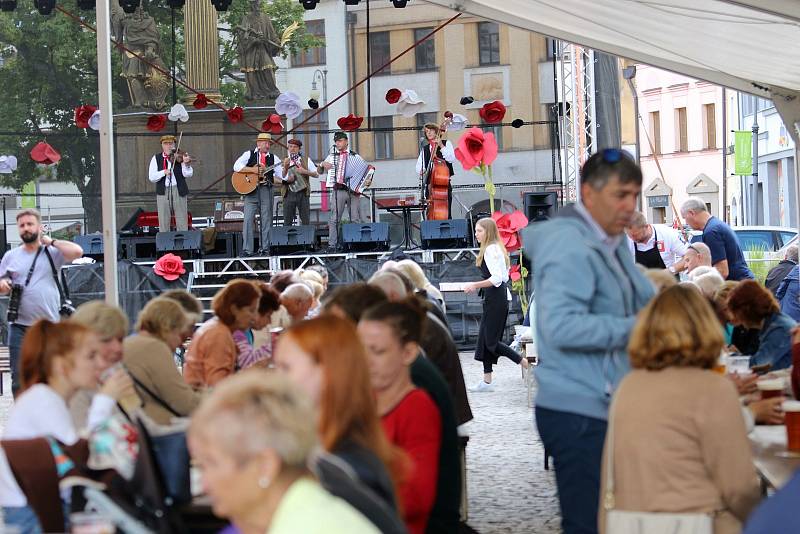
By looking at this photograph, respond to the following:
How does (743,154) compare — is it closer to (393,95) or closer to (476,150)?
(393,95)

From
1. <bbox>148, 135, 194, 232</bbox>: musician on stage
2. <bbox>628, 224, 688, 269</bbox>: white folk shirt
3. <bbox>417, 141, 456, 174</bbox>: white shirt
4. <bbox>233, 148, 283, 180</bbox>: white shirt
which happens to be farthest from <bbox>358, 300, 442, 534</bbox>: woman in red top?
<bbox>148, 135, 194, 232</bbox>: musician on stage

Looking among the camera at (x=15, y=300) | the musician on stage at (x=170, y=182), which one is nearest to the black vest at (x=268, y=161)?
the musician on stage at (x=170, y=182)

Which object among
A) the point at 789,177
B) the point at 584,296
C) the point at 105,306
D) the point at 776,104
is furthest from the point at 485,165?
the point at 789,177

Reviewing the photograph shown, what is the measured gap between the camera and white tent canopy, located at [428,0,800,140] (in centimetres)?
701

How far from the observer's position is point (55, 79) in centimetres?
3903

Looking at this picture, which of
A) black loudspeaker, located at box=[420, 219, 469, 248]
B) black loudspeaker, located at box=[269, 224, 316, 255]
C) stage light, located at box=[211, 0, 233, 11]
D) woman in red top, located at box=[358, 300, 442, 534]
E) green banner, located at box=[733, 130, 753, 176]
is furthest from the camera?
green banner, located at box=[733, 130, 753, 176]

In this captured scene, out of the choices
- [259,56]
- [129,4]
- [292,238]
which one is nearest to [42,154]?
[129,4]

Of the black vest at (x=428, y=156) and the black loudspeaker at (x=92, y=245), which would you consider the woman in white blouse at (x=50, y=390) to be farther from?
the black loudspeaker at (x=92, y=245)

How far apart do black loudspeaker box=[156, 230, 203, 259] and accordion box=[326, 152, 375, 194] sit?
2003 mm

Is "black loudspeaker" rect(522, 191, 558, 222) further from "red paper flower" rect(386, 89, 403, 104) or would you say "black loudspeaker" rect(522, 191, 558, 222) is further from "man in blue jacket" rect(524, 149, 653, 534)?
"man in blue jacket" rect(524, 149, 653, 534)

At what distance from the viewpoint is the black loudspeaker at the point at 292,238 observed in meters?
19.8

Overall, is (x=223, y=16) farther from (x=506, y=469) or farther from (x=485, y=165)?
(x=506, y=469)

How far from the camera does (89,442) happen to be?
4023 mm

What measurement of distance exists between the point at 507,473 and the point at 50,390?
4.89 meters
